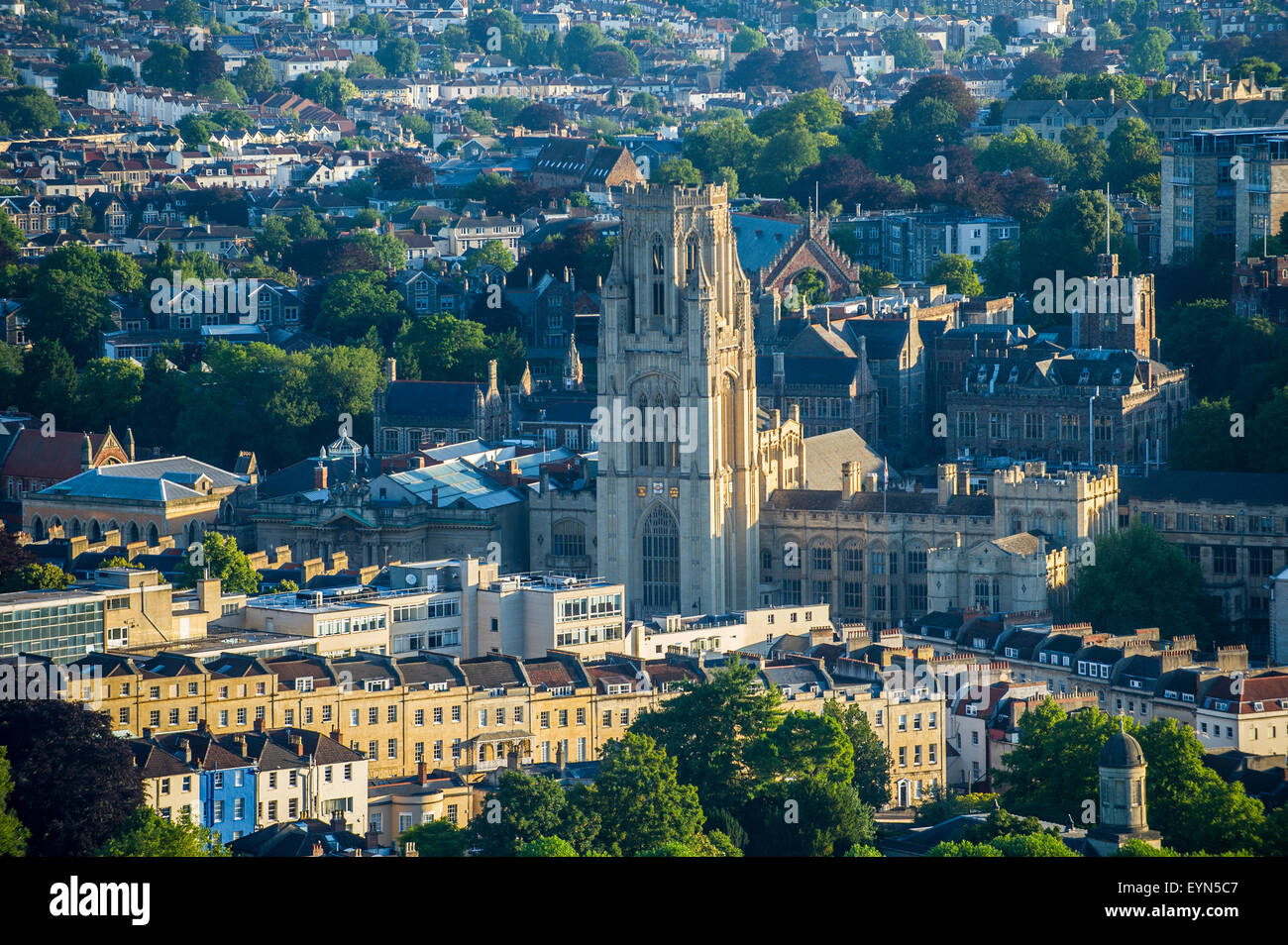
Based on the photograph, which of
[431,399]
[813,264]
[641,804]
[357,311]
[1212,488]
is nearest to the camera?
[641,804]

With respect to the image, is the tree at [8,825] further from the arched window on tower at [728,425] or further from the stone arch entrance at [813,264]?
the stone arch entrance at [813,264]

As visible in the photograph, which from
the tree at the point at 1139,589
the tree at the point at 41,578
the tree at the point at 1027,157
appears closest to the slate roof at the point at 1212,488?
the tree at the point at 1139,589

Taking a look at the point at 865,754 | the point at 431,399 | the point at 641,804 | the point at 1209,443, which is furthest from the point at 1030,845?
the point at 431,399

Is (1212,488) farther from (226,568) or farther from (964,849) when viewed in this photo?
(964,849)

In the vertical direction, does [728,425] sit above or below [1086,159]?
below

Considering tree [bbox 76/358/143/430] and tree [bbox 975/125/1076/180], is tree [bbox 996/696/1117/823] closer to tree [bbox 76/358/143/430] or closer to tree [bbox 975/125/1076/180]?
tree [bbox 76/358/143/430]
